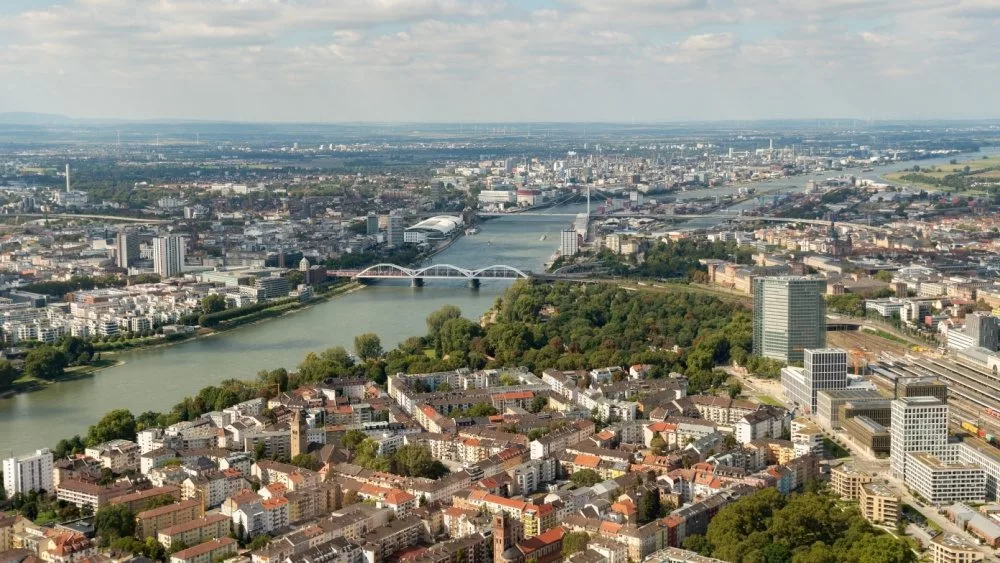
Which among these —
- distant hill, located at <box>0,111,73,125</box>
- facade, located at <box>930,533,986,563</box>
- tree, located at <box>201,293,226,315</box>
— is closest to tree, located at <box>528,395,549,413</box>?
facade, located at <box>930,533,986,563</box>

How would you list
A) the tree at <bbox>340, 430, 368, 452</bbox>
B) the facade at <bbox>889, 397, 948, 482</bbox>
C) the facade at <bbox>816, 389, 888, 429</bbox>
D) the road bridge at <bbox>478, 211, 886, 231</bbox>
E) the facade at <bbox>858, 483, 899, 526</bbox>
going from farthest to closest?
the road bridge at <bbox>478, 211, 886, 231</bbox> → the facade at <bbox>816, 389, 888, 429</bbox> → the tree at <bbox>340, 430, 368, 452</bbox> → the facade at <bbox>889, 397, 948, 482</bbox> → the facade at <bbox>858, 483, 899, 526</bbox>

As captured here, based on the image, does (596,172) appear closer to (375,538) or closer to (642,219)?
(642,219)

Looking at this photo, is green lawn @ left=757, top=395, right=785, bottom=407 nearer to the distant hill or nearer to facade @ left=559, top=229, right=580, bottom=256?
facade @ left=559, top=229, right=580, bottom=256

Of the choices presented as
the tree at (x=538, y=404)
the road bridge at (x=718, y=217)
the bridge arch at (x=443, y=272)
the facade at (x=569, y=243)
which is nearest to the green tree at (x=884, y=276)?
the facade at (x=569, y=243)

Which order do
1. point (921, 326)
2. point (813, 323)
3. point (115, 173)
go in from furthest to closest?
point (115, 173)
point (921, 326)
point (813, 323)

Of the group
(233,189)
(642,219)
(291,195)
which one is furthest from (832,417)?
(233,189)

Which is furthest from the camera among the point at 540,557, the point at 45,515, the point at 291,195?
the point at 291,195

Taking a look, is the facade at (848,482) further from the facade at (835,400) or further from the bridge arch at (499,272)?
the bridge arch at (499,272)
